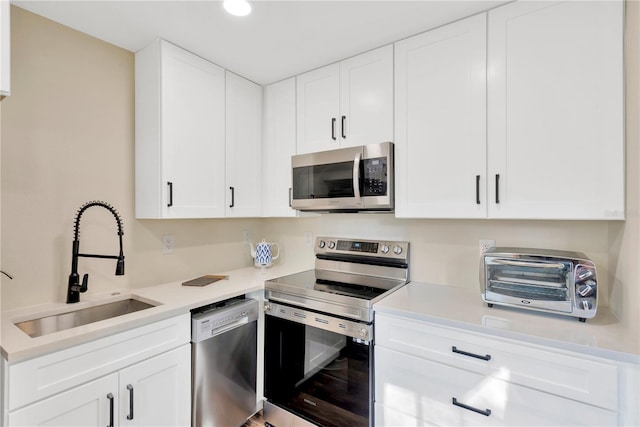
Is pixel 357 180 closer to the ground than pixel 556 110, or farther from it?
closer to the ground

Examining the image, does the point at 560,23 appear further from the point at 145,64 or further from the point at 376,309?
the point at 145,64

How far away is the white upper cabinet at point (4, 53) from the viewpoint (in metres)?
0.95

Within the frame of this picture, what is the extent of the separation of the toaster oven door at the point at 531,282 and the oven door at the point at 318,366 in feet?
2.09

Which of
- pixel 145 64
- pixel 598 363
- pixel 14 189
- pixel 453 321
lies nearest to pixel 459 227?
pixel 453 321

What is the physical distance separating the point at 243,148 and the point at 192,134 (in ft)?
1.33

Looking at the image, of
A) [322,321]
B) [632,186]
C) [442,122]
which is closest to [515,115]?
[442,122]

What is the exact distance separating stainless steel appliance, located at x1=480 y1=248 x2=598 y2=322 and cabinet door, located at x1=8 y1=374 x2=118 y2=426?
1.71 meters

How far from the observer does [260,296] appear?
1909mm

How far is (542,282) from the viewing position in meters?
1.30

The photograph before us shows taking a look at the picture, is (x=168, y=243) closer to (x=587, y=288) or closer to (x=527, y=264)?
(x=527, y=264)

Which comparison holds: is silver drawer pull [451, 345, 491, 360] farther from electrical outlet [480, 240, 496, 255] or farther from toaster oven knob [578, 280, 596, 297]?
electrical outlet [480, 240, 496, 255]

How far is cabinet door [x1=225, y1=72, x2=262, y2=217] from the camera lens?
6.80ft

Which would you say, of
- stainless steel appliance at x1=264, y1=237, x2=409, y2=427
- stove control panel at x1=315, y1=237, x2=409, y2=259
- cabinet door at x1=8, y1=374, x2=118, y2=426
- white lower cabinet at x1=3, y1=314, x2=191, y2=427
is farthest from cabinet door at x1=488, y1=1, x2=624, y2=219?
cabinet door at x1=8, y1=374, x2=118, y2=426

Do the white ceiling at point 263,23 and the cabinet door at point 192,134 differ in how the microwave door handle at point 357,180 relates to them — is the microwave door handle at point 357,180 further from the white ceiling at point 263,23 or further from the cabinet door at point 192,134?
the cabinet door at point 192,134
